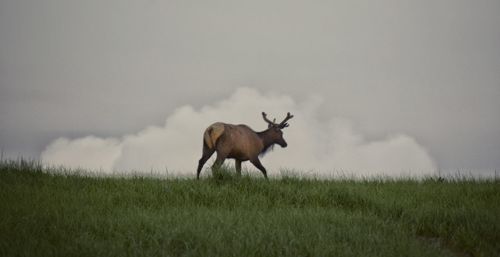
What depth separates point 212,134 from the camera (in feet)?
44.7

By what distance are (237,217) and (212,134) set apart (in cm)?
475

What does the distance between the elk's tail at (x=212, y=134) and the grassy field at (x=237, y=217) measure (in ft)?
4.71

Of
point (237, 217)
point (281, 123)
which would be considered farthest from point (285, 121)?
point (237, 217)

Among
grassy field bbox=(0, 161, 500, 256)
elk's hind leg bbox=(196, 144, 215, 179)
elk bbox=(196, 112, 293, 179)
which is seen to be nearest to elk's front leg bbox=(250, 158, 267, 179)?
elk bbox=(196, 112, 293, 179)

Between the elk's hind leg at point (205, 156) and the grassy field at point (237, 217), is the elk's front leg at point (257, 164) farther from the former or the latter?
the grassy field at point (237, 217)

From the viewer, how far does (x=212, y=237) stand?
309 inches

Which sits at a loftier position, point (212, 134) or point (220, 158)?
point (212, 134)

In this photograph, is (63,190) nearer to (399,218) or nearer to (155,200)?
(155,200)

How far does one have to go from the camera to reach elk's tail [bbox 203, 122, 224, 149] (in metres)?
13.6

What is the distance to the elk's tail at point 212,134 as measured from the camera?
44.7 feet

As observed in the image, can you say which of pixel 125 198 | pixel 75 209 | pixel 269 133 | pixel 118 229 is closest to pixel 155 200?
pixel 125 198

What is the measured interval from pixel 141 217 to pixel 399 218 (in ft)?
14.5

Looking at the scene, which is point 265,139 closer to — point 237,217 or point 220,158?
point 220,158

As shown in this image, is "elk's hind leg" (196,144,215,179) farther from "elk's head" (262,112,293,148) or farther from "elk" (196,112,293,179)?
"elk's head" (262,112,293,148)
